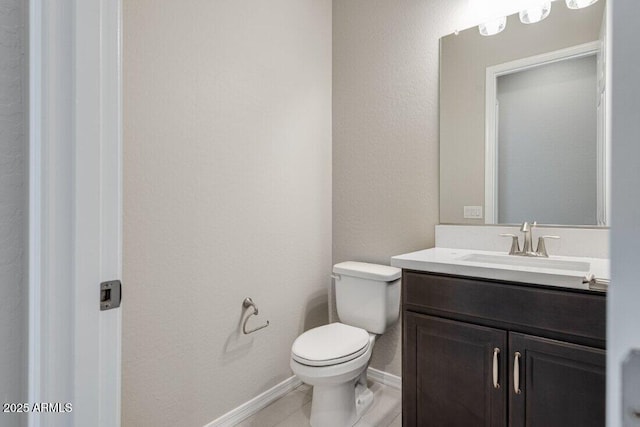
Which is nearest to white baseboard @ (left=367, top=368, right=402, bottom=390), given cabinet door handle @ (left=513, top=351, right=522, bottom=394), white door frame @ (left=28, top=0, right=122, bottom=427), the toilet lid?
the toilet lid

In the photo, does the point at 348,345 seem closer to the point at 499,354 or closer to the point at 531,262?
the point at 499,354

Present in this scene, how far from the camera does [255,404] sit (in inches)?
73.0

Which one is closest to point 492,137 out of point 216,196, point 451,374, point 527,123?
point 527,123

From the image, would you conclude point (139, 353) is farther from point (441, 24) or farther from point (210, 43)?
point (441, 24)

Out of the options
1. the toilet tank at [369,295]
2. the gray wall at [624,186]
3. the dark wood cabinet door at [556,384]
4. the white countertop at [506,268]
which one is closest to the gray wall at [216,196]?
the toilet tank at [369,295]

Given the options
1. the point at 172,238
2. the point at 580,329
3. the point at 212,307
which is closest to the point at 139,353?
the point at 212,307

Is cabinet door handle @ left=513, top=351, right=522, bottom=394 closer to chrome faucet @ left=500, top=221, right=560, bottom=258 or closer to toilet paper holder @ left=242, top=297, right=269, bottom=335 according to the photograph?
chrome faucet @ left=500, top=221, right=560, bottom=258

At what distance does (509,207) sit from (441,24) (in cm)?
107

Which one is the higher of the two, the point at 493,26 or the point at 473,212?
the point at 493,26

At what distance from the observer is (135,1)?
4.40 feet

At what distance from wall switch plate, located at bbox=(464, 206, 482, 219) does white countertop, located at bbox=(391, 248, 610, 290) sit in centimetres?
20

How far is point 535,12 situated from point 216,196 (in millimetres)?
1760

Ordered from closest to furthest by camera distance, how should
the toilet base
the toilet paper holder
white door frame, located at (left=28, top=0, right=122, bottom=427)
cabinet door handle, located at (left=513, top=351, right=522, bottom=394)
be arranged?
white door frame, located at (left=28, top=0, right=122, bottom=427) < cabinet door handle, located at (left=513, top=351, right=522, bottom=394) < the toilet base < the toilet paper holder
